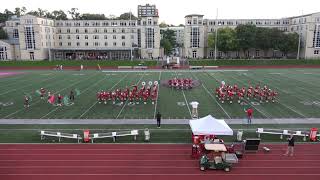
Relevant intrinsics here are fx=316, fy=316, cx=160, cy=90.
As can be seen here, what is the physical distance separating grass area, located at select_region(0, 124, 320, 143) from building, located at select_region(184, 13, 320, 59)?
65.3 meters

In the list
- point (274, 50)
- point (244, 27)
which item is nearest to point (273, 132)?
point (244, 27)

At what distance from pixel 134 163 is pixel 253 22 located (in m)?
82.0

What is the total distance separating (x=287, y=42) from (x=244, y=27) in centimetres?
1096

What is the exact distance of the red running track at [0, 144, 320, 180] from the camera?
13344 millimetres

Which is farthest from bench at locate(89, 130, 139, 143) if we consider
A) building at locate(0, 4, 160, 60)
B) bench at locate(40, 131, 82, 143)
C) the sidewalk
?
building at locate(0, 4, 160, 60)

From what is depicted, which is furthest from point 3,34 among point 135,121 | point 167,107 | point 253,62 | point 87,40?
point 135,121

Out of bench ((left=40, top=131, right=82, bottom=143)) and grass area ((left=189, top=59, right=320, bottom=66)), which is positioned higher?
grass area ((left=189, top=59, right=320, bottom=66))

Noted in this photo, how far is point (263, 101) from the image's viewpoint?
91.8 ft

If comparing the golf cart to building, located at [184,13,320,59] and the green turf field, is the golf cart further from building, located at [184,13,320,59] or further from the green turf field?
building, located at [184,13,320,59]

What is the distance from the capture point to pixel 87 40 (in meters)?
87.4

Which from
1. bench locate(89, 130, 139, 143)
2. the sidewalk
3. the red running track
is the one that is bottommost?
the red running track

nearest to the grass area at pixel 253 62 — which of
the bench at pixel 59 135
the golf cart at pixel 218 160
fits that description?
the bench at pixel 59 135

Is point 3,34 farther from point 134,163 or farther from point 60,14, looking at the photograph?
point 134,163

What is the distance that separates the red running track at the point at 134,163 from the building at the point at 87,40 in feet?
211
